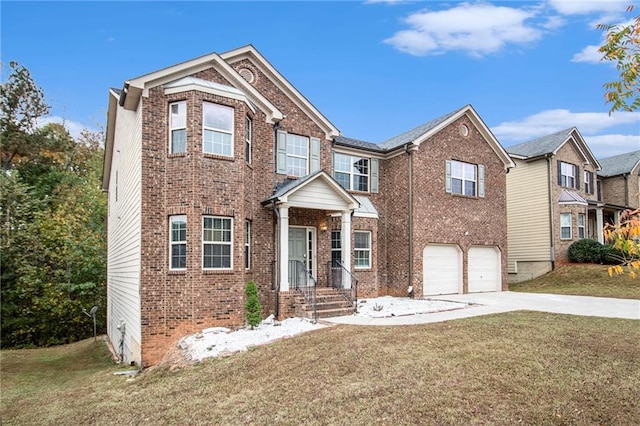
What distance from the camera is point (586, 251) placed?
2250 cm

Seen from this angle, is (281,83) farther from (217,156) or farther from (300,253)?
(300,253)

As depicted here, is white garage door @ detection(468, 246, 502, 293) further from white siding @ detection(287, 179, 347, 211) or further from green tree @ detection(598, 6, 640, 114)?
green tree @ detection(598, 6, 640, 114)

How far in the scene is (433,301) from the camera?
15695mm

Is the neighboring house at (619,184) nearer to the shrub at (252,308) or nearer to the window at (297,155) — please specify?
the window at (297,155)

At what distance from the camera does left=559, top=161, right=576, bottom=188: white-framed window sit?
78.5 ft

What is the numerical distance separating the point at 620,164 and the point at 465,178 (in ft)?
58.4

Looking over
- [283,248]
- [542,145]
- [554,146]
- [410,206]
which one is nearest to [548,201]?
[554,146]

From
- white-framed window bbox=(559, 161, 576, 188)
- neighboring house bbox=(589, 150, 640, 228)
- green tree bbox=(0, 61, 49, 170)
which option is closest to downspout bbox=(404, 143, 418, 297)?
white-framed window bbox=(559, 161, 576, 188)

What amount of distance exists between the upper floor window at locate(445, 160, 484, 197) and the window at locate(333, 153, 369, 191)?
359cm

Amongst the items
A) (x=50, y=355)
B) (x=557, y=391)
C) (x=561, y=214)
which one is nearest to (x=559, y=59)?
(x=557, y=391)

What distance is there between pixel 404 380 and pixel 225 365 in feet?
12.3

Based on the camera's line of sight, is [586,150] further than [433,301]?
Yes

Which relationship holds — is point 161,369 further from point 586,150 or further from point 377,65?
point 586,150

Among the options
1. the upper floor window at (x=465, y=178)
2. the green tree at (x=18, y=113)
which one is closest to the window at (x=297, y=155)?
the upper floor window at (x=465, y=178)
